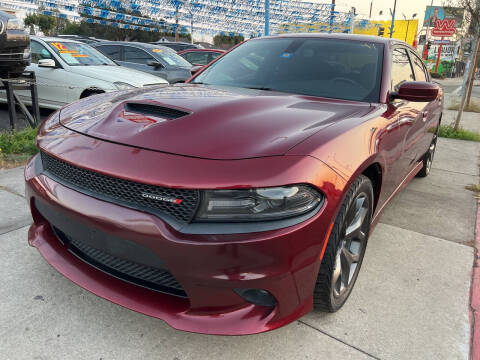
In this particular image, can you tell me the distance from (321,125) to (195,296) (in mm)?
998

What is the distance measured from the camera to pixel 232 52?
3.37 meters

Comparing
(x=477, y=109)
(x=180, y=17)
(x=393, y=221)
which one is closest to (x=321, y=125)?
(x=393, y=221)

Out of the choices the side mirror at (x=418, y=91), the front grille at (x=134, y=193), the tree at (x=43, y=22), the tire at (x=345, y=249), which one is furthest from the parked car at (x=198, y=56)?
the tree at (x=43, y=22)

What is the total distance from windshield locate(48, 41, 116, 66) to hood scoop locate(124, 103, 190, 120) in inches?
204

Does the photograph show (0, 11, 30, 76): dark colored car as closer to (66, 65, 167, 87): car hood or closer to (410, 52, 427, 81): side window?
(66, 65, 167, 87): car hood

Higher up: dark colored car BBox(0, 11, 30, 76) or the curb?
dark colored car BBox(0, 11, 30, 76)

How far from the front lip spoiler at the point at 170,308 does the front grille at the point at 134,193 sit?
386 mm

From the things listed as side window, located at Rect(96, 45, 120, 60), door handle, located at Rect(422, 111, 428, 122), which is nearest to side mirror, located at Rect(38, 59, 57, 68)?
side window, located at Rect(96, 45, 120, 60)

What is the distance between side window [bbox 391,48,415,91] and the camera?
2.83 m

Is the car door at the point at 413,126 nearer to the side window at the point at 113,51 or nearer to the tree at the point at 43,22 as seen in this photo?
the side window at the point at 113,51

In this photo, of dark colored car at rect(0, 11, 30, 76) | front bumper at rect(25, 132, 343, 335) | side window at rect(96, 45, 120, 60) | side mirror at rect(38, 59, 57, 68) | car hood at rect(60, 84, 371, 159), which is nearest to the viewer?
front bumper at rect(25, 132, 343, 335)

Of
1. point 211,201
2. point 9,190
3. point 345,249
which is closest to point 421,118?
point 345,249

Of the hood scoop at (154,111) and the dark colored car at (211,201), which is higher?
the hood scoop at (154,111)

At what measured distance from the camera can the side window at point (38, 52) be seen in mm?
6652
